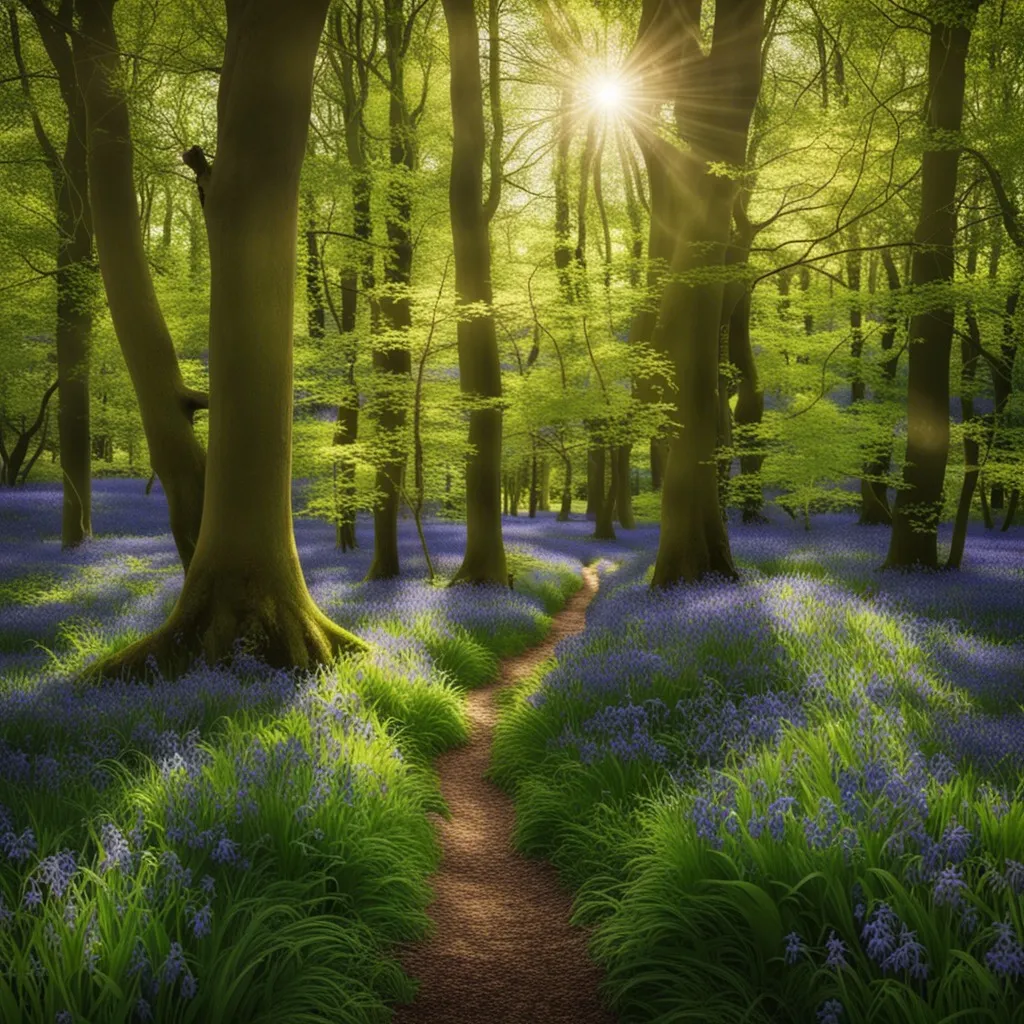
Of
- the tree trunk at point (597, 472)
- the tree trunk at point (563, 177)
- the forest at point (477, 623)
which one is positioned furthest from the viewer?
the tree trunk at point (597, 472)

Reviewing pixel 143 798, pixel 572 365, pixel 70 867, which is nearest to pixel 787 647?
pixel 143 798

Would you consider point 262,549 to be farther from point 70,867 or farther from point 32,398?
point 32,398

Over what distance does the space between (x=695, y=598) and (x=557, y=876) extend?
5867 millimetres

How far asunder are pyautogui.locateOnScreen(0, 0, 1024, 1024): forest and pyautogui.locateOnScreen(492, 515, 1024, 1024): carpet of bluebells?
3cm

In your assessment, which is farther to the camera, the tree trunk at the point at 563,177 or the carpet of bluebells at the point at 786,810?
the tree trunk at the point at 563,177

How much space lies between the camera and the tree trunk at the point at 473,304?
41.1 feet

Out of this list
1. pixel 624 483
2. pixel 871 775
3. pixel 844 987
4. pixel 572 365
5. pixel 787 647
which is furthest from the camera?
pixel 624 483

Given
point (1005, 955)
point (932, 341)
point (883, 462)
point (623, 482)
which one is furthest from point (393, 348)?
point (623, 482)

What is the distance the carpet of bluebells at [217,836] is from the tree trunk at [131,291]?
5.96 ft

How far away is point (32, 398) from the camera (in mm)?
29359

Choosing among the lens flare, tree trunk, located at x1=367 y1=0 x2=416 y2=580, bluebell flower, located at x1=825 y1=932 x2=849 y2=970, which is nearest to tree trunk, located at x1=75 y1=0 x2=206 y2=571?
tree trunk, located at x1=367 y1=0 x2=416 y2=580

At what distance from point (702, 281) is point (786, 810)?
898 centimetres

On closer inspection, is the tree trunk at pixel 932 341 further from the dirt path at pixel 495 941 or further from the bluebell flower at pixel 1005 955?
the bluebell flower at pixel 1005 955

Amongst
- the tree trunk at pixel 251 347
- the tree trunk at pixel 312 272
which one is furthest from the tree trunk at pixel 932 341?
the tree trunk at pixel 312 272
